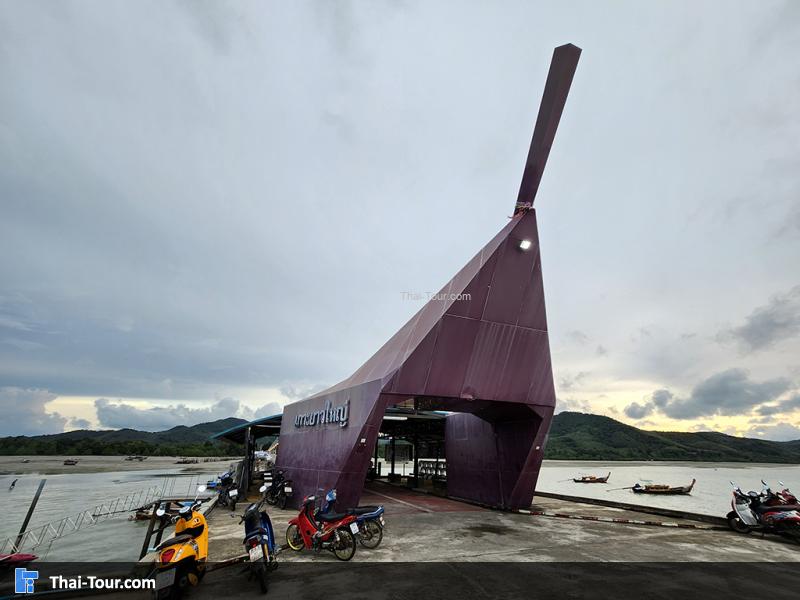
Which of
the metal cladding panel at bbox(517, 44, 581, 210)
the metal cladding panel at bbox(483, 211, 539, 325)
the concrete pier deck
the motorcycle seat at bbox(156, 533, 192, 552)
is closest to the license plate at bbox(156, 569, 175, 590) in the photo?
the motorcycle seat at bbox(156, 533, 192, 552)

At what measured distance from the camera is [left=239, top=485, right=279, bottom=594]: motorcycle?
22.9ft

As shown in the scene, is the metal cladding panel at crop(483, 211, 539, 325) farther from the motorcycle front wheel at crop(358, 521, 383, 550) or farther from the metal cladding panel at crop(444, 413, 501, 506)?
the motorcycle front wheel at crop(358, 521, 383, 550)

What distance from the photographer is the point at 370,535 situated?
9852mm

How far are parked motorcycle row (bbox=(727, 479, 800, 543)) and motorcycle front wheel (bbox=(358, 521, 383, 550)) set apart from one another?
9.38 metres

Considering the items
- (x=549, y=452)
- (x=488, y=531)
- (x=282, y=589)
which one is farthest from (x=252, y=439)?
(x=549, y=452)

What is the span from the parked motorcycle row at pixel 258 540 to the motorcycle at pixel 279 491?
6.42 m

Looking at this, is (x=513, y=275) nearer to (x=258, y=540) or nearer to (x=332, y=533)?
(x=332, y=533)

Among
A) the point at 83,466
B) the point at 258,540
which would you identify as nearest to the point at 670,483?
the point at 258,540

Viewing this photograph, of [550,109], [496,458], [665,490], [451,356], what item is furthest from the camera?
[665,490]

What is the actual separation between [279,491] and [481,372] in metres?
10.2

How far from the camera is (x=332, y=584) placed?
7332 millimetres

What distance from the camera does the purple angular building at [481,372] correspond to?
12805 millimetres

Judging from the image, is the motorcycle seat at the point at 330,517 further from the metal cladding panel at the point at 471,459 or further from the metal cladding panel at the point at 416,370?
the metal cladding panel at the point at 471,459

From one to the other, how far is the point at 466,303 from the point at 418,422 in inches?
488
